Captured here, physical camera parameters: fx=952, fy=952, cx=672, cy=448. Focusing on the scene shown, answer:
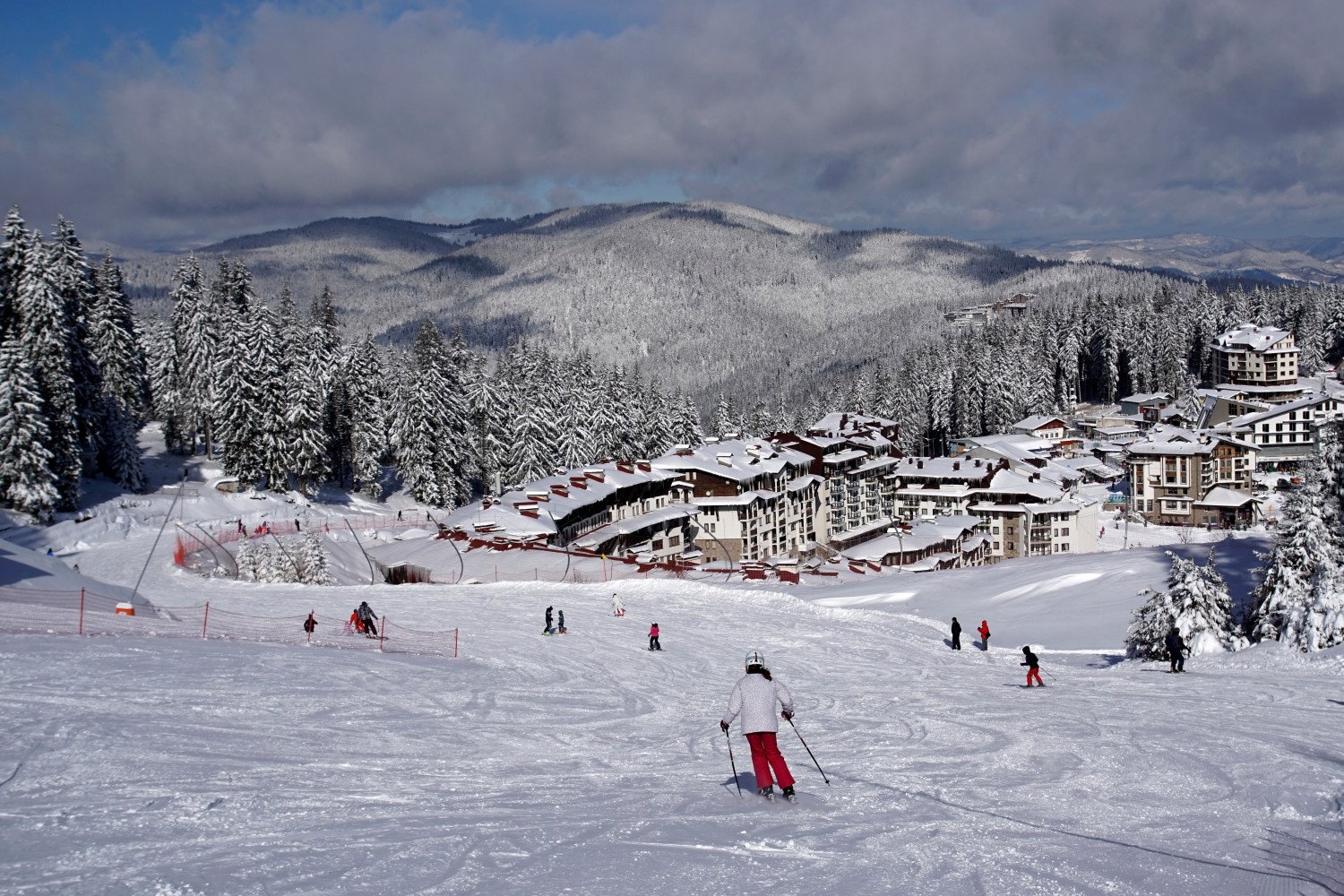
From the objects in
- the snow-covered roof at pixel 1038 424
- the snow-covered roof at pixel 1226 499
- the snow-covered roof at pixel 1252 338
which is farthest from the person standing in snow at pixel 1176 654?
the snow-covered roof at pixel 1252 338

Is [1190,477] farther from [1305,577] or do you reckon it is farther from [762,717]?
[762,717]

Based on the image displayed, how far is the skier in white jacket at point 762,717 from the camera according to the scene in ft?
30.5

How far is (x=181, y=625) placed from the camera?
22.7 m

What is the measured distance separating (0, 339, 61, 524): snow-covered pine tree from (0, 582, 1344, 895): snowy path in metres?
34.1

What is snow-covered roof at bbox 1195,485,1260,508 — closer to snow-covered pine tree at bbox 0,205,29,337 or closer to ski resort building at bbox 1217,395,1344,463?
ski resort building at bbox 1217,395,1344,463

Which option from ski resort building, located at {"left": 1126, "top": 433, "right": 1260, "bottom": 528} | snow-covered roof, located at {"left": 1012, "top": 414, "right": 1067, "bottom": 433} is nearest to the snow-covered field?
ski resort building, located at {"left": 1126, "top": 433, "right": 1260, "bottom": 528}

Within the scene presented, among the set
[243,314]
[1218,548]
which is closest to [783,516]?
[1218,548]

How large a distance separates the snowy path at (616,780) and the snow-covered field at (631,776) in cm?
4

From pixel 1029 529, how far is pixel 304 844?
261 feet

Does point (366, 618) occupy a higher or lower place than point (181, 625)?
lower

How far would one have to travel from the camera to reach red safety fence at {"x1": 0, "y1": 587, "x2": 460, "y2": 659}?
19547 mm

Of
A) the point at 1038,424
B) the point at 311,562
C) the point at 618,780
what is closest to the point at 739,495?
the point at 311,562

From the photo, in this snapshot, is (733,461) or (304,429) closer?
(304,429)

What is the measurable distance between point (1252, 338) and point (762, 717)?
135428 mm
